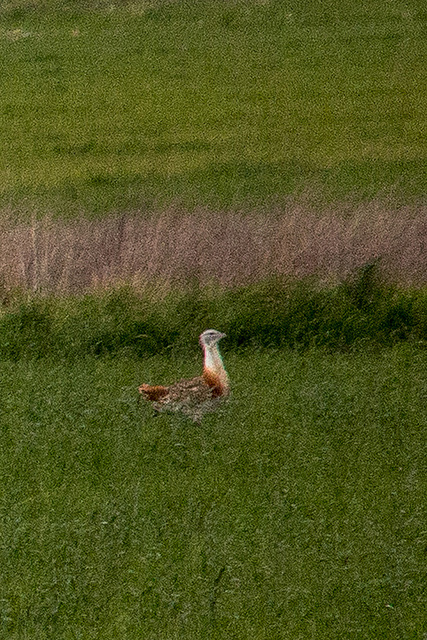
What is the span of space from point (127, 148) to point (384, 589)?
13.0m

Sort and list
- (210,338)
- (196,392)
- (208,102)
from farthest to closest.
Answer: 1. (208,102)
2. (210,338)
3. (196,392)

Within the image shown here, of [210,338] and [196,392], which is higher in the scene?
[210,338]

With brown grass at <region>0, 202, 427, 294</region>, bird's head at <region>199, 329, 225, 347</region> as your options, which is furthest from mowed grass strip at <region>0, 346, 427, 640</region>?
brown grass at <region>0, 202, 427, 294</region>

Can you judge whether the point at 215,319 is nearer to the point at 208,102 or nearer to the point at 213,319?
the point at 213,319

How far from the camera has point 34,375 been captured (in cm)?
1182

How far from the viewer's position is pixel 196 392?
1078cm

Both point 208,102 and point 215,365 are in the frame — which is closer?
point 215,365

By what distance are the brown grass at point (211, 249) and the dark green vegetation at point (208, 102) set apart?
2.20 meters

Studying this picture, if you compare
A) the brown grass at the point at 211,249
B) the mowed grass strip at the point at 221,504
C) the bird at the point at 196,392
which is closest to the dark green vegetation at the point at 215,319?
the brown grass at the point at 211,249

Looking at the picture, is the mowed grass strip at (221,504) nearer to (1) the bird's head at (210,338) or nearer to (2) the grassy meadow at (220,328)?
(2) the grassy meadow at (220,328)

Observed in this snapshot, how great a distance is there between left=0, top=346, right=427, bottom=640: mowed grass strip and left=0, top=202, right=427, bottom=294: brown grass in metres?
1.73

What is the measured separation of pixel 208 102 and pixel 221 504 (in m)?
13.1

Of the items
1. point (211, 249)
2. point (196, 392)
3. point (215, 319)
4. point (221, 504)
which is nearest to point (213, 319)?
point (215, 319)

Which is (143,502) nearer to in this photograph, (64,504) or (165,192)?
(64,504)
